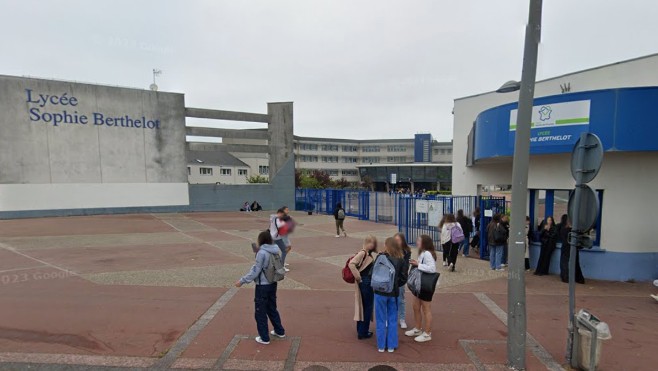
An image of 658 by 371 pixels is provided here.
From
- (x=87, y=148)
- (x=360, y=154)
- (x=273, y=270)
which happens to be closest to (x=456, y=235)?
(x=273, y=270)

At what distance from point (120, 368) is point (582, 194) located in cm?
558

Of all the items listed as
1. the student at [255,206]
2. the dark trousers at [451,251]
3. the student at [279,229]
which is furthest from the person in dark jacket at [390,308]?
the student at [255,206]

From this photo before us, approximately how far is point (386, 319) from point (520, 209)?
209 centimetres

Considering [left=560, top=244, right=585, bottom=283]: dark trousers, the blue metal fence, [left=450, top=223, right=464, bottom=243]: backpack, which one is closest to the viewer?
[left=560, top=244, right=585, bottom=283]: dark trousers

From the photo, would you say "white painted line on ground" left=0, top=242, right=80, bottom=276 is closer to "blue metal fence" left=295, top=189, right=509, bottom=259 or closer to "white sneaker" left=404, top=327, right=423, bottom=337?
"white sneaker" left=404, top=327, right=423, bottom=337

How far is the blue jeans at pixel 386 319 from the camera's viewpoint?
13.4 feet

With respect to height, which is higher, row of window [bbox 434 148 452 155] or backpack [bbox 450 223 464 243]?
row of window [bbox 434 148 452 155]

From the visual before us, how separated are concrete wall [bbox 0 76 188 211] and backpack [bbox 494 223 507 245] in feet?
67.0

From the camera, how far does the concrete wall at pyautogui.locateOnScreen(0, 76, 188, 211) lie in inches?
722

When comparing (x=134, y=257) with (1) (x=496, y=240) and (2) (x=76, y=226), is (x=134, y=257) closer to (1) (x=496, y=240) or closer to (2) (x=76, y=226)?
(2) (x=76, y=226)

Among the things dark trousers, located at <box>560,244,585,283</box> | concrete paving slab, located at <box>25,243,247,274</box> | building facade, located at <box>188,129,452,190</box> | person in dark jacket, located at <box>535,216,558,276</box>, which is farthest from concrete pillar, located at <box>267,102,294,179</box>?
building facade, located at <box>188,129,452,190</box>

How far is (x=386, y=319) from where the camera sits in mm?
4145

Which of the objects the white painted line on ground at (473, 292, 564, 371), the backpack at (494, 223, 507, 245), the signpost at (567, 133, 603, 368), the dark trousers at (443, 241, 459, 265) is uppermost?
the signpost at (567, 133, 603, 368)

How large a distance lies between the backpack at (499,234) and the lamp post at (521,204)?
182 inches
